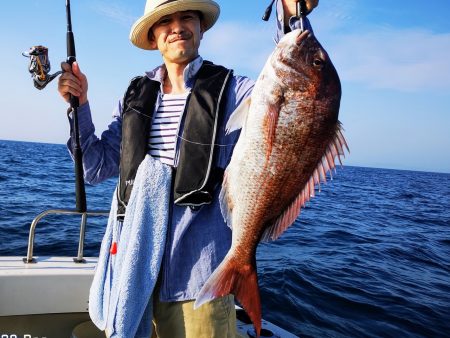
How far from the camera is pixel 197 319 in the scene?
2084 millimetres

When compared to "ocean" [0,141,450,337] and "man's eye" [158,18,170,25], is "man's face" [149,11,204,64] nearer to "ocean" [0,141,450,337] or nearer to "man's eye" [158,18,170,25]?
"man's eye" [158,18,170,25]

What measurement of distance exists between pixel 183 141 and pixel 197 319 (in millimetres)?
973

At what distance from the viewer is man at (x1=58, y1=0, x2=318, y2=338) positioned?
6.99ft

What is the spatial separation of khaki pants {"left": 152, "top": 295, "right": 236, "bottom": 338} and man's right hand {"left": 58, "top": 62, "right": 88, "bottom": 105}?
136cm

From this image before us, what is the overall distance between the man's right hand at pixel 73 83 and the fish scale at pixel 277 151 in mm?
1089

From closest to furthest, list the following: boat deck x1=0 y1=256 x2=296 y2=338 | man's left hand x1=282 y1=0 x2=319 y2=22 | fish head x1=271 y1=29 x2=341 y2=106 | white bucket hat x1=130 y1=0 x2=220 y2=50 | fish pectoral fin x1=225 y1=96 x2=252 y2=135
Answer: fish head x1=271 y1=29 x2=341 y2=106, fish pectoral fin x1=225 y1=96 x2=252 y2=135, man's left hand x1=282 y1=0 x2=319 y2=22, white bucket hat x1=130 y1=0 x2=220 y2=50, boat deck x1=0 y1=256 x2=296 y2=338

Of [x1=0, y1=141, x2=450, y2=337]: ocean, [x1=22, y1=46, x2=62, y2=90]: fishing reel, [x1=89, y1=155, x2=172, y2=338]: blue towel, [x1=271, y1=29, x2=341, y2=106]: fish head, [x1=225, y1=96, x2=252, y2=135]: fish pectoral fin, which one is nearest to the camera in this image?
[x1=271, y1=29, x2=341, y2=106]: fish head

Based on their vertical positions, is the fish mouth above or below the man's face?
below

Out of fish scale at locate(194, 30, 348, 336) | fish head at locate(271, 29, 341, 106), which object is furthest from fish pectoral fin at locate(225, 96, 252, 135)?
fish head at locate(271, 29, 341, 106)

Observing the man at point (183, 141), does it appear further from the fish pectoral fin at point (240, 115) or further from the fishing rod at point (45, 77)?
the fish pectoral fin at point (240, 115)

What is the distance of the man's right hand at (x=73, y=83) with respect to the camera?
241 centimetres

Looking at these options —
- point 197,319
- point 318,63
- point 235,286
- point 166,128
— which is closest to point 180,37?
point 166,128

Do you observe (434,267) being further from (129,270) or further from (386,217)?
(129,270)

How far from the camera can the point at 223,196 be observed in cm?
200
